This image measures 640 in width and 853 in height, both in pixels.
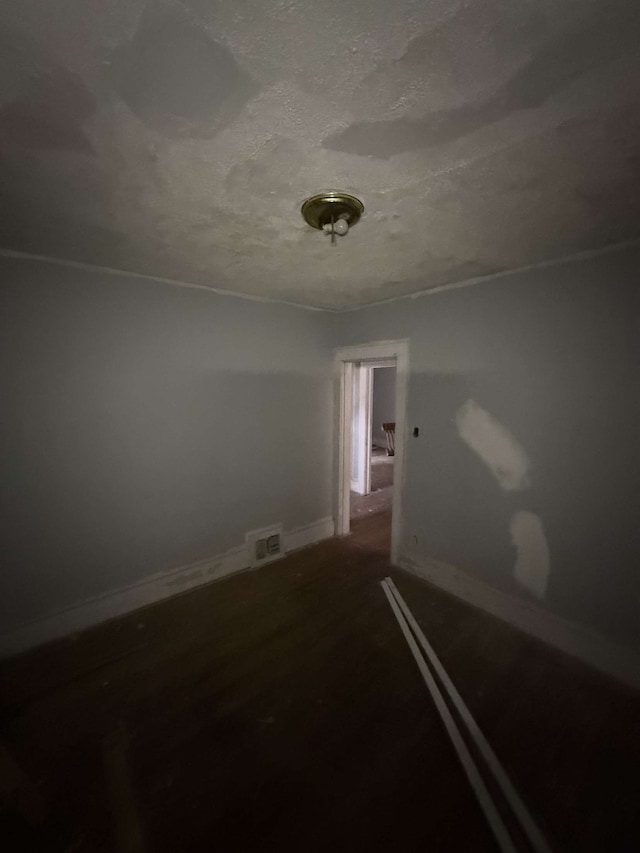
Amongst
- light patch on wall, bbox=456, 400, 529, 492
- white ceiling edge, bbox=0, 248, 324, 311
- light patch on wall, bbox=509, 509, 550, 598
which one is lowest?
light patch on wall, bbox=509, 509, 550, 598

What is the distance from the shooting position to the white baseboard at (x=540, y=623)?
6.12 ft

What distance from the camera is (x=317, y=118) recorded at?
0.91 meters

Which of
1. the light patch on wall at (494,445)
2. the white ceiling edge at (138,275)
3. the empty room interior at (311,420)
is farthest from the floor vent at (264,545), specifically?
the white ceiling edge at (138,275)

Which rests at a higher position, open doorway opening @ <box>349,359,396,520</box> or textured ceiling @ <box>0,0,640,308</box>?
textured ceiling @ <box>0,0,640,308</box>

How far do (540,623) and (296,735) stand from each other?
1.60 metres

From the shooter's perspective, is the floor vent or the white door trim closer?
the floor vent

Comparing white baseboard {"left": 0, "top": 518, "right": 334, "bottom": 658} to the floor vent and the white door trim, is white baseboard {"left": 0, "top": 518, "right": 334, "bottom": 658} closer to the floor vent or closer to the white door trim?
the floor vent

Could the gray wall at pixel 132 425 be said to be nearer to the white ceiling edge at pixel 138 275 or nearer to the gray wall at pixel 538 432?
the white ceiling edge at pixel 138 275

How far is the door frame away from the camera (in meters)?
2.82

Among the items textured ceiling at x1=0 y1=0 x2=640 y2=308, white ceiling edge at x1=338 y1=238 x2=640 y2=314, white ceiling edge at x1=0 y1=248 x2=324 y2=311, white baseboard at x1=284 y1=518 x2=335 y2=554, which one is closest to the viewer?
textured ceiling at x1=0 y1=0 x2=640 y2=308

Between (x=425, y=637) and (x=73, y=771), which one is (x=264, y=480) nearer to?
(x=425, y=637)

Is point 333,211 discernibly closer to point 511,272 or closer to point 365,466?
point 511,272

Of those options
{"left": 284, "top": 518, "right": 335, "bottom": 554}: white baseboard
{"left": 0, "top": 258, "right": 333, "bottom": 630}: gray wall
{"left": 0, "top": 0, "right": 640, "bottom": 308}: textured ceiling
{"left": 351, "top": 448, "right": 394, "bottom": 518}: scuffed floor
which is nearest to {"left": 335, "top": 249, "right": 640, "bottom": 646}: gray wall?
{"left": 0, "top": 0, "right": 640, "bottom": 308}: textured ceiling

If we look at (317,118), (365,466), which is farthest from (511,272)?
(365,466)
